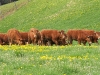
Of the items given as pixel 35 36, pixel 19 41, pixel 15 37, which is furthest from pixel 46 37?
pixel 15 37

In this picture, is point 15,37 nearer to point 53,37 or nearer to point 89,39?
point 53,37

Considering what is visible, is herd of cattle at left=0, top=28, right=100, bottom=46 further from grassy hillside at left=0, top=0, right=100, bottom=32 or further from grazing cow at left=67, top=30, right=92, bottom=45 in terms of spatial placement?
grassy hillside at left=0, top=0, right=100, bottom=32

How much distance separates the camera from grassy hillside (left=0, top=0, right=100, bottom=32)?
41.3m

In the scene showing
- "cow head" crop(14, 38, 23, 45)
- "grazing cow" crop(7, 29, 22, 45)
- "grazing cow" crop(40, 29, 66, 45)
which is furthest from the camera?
"grazing cow" crop(40, 29, 66, 45)

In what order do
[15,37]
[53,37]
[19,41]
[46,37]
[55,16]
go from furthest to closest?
[55,16] < [46,37] < [53,37] < [15,37] < [19,41]

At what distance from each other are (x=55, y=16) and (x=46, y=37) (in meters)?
17.9

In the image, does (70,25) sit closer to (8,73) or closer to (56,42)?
(56,42)

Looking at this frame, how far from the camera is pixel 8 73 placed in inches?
402

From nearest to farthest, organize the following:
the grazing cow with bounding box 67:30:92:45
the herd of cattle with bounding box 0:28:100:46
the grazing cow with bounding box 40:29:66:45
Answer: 1. the herd of cattle with bounding box 0:28:100:46
2. the grazing cow with bounding box 40:29:66:45
3. the grazing cow with bounding box 67:30:92:45

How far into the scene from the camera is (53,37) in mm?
28750

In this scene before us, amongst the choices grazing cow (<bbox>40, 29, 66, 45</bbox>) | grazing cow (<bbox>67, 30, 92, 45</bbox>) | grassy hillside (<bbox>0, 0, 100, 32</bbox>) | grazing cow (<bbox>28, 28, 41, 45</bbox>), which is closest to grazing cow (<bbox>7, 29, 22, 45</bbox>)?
grazing cow (<bbox>28, 28, 41, 45</bbox>)

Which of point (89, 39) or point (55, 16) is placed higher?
point (55, 16)

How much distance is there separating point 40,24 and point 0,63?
111 feet

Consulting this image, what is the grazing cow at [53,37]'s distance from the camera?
94.1ft
